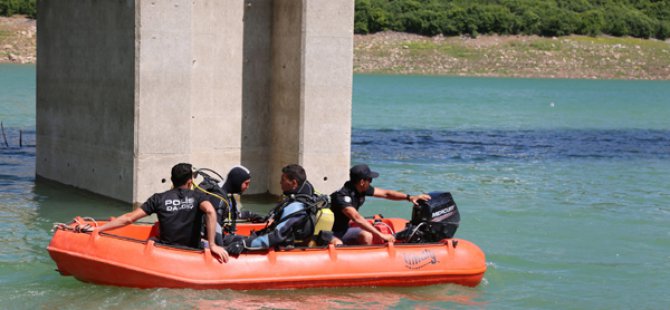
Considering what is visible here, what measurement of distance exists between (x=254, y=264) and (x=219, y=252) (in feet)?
1.32

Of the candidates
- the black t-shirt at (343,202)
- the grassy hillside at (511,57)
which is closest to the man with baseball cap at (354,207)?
the black t-shirt at (343,202)

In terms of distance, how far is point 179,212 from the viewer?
11.2m

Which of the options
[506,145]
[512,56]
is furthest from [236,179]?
[512,56]

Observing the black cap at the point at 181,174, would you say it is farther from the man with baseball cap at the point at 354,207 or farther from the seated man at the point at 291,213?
the man with baseball cap at the point at 354,207

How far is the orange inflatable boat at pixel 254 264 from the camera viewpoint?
11250 mm

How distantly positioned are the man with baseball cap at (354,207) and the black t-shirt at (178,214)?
1.61 metres

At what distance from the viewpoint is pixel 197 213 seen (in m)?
11.2

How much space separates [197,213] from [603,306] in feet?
15.1

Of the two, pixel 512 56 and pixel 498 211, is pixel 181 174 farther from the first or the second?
pixel 512 56

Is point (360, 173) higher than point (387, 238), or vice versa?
point (360, 173)

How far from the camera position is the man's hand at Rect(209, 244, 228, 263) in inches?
445

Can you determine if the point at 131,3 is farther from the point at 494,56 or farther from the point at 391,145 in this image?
the point at 494,56

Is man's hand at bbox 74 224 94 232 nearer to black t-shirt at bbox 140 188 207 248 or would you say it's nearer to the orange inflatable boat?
the orange inflatable boat

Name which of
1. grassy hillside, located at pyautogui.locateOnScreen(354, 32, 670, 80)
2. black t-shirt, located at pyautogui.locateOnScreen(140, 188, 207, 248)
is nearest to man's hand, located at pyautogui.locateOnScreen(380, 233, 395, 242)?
black t-shirt, located at pyautogui.locateOnScreen(140, 188, 207, 248)
